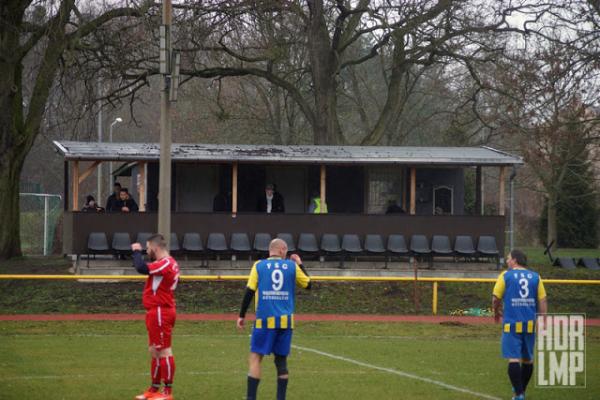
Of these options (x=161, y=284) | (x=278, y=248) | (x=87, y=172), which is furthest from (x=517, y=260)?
(x=87, y=172)

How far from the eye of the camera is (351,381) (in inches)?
547

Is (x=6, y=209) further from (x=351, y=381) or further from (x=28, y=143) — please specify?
(x=351, y=381)

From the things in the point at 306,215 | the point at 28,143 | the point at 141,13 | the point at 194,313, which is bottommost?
the point at 194,313

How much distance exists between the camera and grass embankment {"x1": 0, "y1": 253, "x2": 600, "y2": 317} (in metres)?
26.0

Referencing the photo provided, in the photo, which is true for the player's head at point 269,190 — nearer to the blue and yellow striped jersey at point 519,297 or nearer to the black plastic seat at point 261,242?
the black plastic seat at point 261,242

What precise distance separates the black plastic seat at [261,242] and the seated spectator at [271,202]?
808 mm

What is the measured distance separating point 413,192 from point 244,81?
19612mm

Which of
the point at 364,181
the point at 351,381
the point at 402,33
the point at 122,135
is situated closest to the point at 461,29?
the point at 402,33

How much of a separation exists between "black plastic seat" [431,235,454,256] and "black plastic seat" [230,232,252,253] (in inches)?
220

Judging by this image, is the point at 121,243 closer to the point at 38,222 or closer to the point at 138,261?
the point at 38,222

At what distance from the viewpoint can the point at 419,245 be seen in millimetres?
30516

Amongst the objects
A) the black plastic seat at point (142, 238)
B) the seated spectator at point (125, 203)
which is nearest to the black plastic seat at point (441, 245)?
the black plastic seat at point (142, 238)

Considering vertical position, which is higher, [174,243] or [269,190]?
[269,190]

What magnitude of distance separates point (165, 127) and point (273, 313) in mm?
11277
